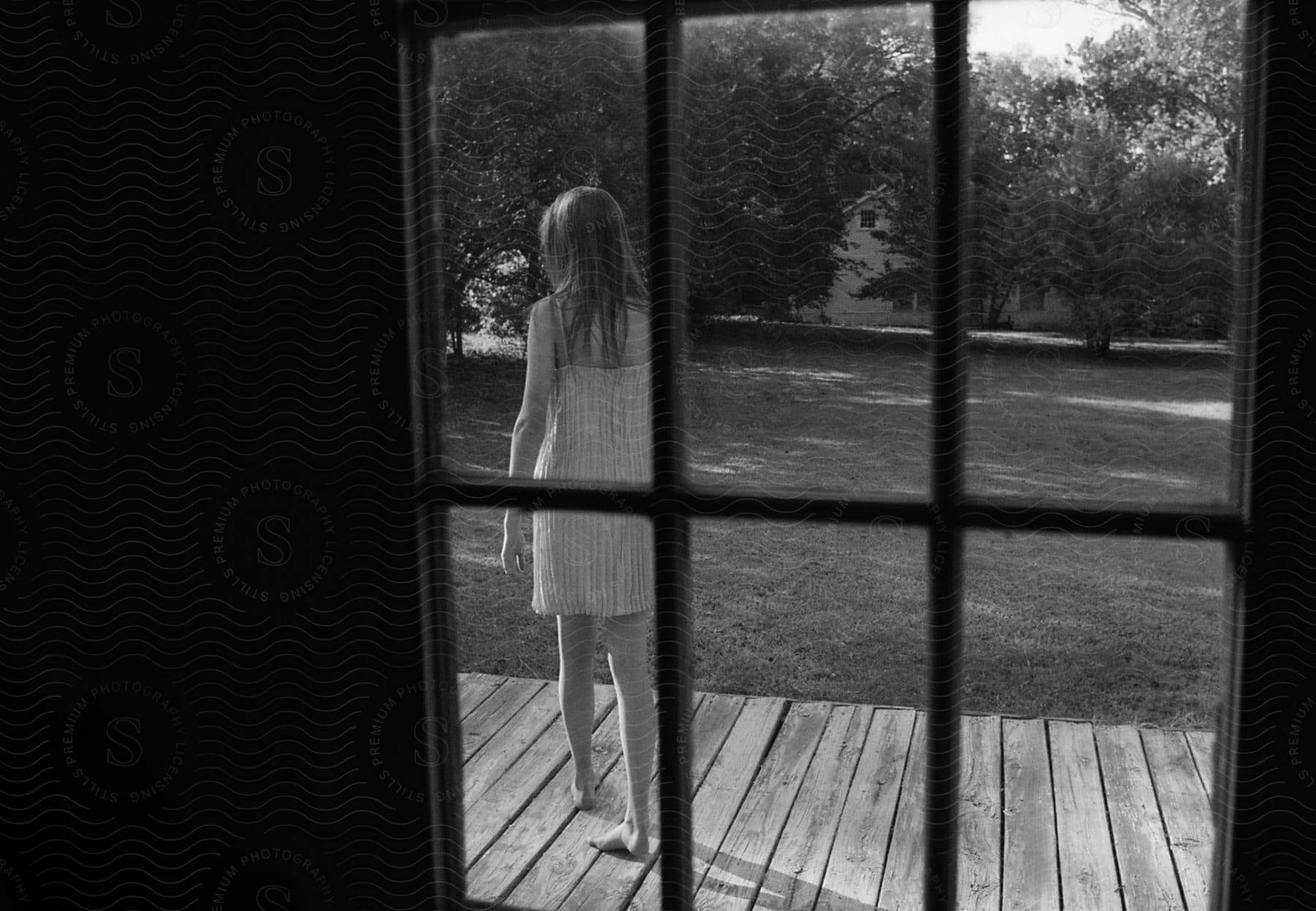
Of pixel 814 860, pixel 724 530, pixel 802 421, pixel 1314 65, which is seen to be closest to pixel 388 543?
pixel 724 530

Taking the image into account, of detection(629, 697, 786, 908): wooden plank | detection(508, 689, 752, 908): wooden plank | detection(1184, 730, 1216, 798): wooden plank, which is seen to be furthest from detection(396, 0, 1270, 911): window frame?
detection(1184, 730, 1216, 798): wooden plank

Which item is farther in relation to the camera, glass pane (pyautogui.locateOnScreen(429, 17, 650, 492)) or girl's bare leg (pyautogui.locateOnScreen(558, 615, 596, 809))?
girl's bare leg (pyautogui.locateOnScreen(558, 615, 596, 809))

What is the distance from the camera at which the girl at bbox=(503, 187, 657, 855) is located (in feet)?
5.17

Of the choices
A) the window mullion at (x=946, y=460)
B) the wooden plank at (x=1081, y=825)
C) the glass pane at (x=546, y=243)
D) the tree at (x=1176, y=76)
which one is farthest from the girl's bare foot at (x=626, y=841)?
the tree at (x=1176, y=76)

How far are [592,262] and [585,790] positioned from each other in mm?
802

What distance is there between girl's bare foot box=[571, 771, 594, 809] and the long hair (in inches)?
25.6

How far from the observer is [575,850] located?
1.83m

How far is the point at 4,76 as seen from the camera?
5.57 feet

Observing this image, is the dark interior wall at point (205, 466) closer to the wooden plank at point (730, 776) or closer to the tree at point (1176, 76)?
the wooden plank at point (730, 776)

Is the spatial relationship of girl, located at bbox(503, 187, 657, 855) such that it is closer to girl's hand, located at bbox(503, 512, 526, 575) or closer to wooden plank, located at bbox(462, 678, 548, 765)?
girl's hand, located at bbox(503, 512, 526, 575)

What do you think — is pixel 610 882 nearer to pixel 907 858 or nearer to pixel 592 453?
pixel 907 858

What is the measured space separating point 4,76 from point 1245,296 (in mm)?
1638

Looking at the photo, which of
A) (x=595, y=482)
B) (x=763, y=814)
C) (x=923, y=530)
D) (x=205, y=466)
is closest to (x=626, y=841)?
(x=763, y=814)

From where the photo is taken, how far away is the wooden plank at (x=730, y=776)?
1.92m
